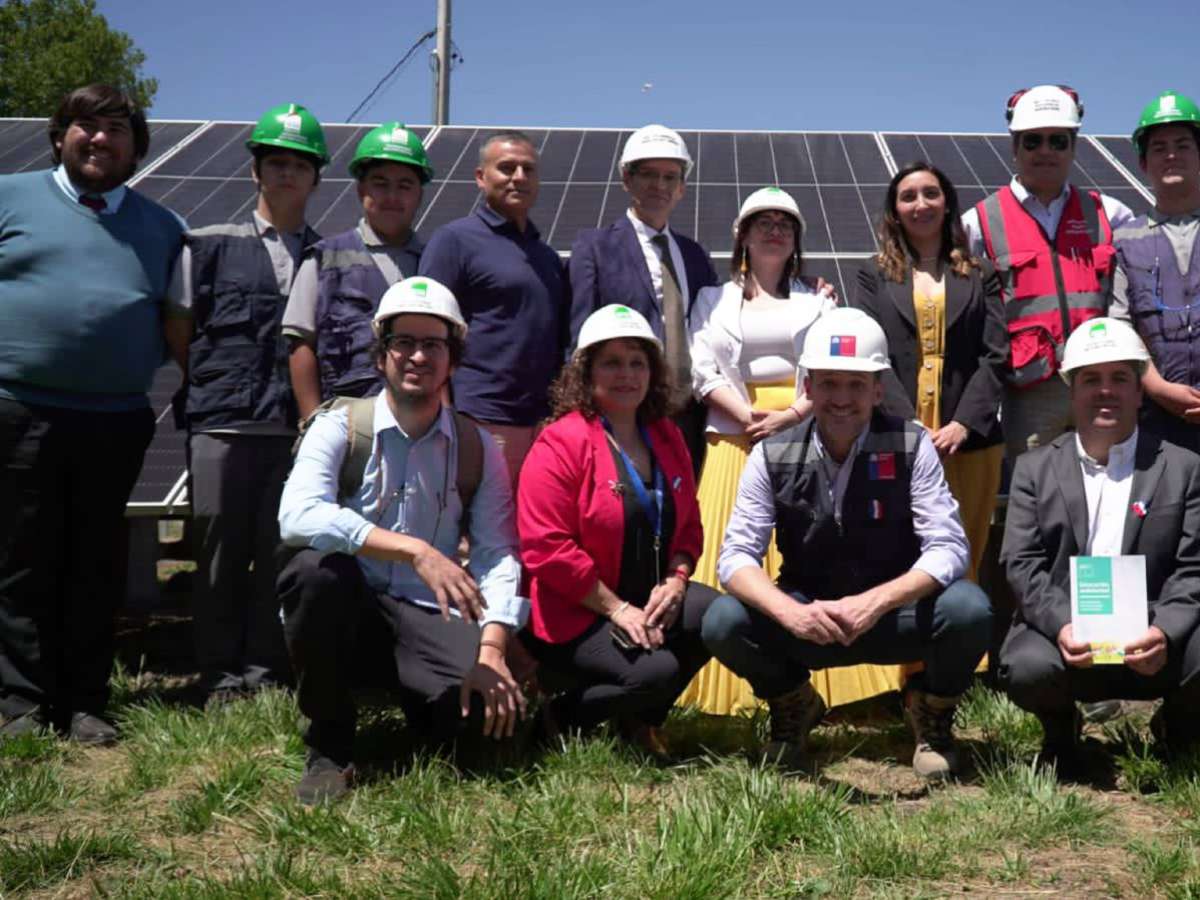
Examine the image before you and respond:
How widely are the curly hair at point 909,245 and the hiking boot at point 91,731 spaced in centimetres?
392

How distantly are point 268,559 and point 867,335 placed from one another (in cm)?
292

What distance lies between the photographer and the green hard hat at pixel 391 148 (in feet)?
18.9

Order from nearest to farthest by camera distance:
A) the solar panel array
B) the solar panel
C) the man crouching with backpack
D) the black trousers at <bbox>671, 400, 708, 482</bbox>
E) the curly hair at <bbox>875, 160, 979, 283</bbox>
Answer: the man crouching with backpack
the curly hair at <bbox>875, 160, 979, 283</bbox>
the black trousers at <bbox>671, 400, 708, 482</bbox>
the solar panel array
the solar panel

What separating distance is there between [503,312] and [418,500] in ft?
3.92

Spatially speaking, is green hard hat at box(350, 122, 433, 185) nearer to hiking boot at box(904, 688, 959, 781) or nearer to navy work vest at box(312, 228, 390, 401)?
navy work vest at box(312, 228, 390, 401)

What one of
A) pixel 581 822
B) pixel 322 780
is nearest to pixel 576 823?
pixel 581 822

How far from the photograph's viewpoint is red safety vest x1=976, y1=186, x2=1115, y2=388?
222 inches

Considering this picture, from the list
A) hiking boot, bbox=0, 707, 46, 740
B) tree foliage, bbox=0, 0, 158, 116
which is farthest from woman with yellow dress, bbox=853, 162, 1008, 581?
tree foliage, bbox=0, 0, 158, 116

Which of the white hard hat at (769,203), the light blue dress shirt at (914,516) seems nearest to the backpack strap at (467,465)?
the light blue dress shirt at (914,516)

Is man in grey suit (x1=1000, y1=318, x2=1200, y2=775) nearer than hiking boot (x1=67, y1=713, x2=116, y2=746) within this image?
Yes

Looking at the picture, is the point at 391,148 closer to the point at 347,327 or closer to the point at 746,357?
the point at 347,327

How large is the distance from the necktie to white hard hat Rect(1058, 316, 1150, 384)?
1.74 m

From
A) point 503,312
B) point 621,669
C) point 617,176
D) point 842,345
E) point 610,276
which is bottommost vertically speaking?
point 621,669

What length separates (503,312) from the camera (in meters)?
5.70
